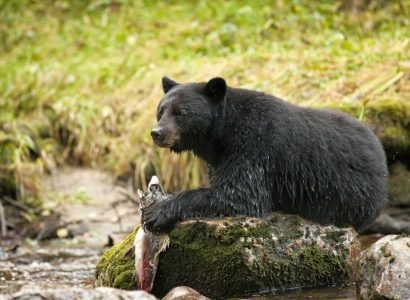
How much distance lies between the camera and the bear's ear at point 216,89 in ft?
19.4

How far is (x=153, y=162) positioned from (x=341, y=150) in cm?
421

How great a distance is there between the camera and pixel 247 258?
5.33 meters

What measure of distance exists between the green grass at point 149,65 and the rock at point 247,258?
3.26 meters

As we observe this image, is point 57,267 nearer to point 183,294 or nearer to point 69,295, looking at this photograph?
point 183,294

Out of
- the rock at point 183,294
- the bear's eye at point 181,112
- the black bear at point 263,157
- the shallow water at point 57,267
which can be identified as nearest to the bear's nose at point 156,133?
the black bear at point 263,157

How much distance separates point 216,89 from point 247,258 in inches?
57.1

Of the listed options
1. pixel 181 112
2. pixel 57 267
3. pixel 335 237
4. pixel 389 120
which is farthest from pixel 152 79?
pixel 335 237

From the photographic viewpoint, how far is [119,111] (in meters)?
11.2

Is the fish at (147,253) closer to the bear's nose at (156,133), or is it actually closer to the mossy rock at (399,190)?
the bear's nose at (156,133)

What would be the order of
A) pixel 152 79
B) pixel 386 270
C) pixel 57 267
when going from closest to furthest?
1. pixel 386 270
2. pixel 57 267
3. pixel 152 79

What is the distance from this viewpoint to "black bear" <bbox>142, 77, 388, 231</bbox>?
226 inches

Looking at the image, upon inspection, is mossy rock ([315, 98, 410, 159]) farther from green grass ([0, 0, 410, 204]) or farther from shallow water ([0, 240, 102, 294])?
shallow water ([0, 240, 102, 294])

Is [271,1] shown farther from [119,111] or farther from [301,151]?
[301,151]

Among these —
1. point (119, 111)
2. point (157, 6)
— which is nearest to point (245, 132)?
point (119, 111)
